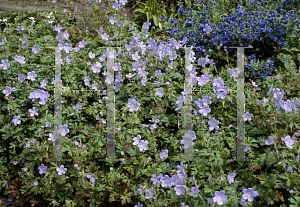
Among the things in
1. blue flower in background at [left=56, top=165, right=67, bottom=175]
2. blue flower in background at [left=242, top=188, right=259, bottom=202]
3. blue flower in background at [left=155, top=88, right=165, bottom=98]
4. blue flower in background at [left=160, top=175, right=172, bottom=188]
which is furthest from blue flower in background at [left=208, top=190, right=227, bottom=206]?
blue flower in background at [left=56, top=165, right=67, bottom=175]

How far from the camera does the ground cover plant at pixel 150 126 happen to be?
→ 9.30ft

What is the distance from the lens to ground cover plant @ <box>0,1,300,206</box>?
112 inches

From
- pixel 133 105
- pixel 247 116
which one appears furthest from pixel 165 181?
pixel 247 116

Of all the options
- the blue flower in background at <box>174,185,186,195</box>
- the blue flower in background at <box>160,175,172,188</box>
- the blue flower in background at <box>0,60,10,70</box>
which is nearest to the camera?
the blue flower in background at <box>174,185,186,195</box>

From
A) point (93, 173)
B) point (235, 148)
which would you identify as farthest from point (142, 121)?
point (235, 148)

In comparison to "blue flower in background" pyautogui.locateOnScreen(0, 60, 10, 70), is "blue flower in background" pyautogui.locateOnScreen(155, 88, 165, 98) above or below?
below

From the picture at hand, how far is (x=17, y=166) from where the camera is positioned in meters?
3.61

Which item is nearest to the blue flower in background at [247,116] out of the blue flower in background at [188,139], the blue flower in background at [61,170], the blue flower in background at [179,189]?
the blue flower in background at [188,139]

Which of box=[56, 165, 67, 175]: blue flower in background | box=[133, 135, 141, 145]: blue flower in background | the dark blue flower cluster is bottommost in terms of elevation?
box=[56, 165, 67, 175]: blue flower in background

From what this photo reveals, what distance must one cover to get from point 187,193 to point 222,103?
1.41 metres

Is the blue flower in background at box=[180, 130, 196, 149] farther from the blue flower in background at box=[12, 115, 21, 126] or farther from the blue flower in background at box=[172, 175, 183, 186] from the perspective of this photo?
the blue flower in background at box=[12, 115, 21, 126]

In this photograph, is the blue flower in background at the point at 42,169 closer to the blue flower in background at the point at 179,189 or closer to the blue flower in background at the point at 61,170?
the blue flower in background at the point at 61,170

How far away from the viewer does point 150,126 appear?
3.46 m

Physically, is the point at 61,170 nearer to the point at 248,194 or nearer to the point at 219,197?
the point at 219,197
